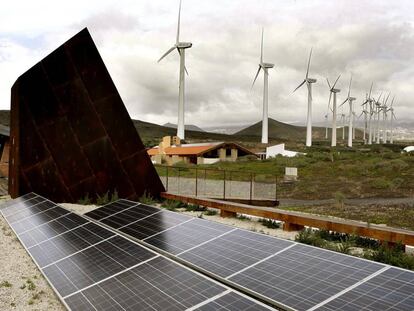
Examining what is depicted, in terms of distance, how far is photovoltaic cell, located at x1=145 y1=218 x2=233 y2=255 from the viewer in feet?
25.3

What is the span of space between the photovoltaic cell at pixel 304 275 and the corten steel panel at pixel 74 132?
1071 centimetres

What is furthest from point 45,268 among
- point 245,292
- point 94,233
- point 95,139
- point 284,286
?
point 95,139

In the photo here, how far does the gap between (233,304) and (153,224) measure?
4880 mm

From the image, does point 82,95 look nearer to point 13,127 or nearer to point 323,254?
point 13,127

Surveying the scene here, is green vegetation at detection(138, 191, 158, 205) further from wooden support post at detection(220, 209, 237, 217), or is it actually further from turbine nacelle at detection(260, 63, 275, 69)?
turbine nacelle at detection(260, 63, 275, 69)

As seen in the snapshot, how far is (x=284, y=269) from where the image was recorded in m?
6.07

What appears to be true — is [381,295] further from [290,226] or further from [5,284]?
[290,226]

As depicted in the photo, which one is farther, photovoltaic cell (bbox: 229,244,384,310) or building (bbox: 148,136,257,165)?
building (bbox: 148,136,257,165)

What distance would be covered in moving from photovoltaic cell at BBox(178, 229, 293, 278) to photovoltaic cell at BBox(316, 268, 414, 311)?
1.81m

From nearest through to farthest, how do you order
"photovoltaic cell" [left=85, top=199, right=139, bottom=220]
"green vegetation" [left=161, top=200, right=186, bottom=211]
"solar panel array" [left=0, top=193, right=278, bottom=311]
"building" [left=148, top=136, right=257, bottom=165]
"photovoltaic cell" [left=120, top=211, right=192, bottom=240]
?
1. "solar panel array" [left=0, top=193, right=278, bottom=311]
2. "photovoltaic cell" [left=120, top=211, right=192, bottom=240]
3. "photovoltaic cell" [left=85, top=199, right=139, bottom=220]
4. "green vegetation" [left=161, top=200, right=186, bottom=211]
5. "building" [left=148, top=136, right=257, bottom=165]

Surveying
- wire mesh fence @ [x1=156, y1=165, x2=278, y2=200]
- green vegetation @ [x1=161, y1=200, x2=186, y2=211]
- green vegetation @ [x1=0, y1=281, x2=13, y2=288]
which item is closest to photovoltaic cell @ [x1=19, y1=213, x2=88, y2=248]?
→ green vegetation @ [x1=0, y1=281, x2=13, y2=288]

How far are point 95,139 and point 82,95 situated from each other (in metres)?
1.82

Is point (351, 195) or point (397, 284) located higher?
Answer: point (397, 284)

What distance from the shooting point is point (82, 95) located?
1540 centimetres
